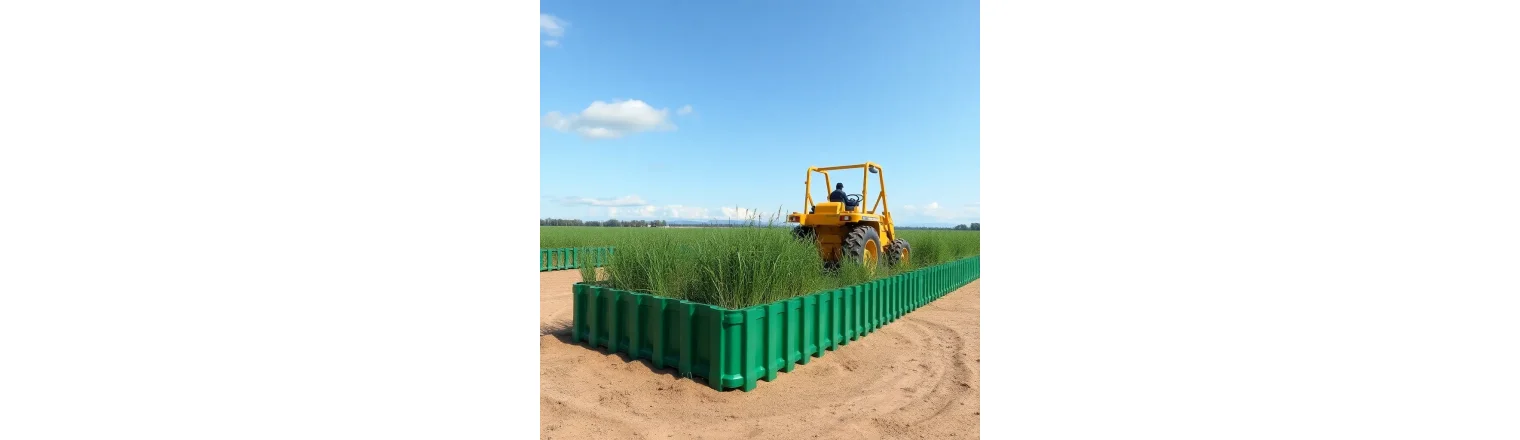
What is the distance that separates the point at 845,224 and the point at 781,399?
3.96 meters

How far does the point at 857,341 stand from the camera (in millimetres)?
5133

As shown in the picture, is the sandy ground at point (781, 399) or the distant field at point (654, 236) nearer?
the sandy ground at point (781, 399)

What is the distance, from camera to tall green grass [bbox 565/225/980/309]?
168 inches

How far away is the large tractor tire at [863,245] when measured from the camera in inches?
262

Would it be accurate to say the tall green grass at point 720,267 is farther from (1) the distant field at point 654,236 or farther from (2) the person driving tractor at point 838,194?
(2) the person driving tractor at point 838,194

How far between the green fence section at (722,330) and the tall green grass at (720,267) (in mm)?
287

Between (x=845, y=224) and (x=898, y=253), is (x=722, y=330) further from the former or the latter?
(x=898, y=253)

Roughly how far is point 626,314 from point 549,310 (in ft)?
9.83

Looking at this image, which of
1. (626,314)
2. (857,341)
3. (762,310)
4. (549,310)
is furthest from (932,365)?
(549,310)

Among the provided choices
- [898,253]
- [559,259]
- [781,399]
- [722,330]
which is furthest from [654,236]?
[559,259]

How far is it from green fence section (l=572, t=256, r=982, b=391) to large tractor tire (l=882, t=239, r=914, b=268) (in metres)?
3.03

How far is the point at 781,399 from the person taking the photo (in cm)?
353

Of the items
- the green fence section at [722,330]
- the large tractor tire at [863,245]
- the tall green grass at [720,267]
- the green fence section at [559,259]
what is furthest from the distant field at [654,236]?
the large tractor tire at [863,245]

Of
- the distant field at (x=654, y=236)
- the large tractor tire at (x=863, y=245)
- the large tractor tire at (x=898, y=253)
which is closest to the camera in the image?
the distant field at (x=654, y=236)
